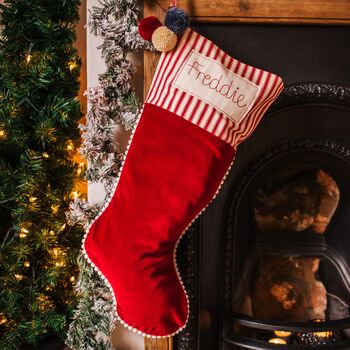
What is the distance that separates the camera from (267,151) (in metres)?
1.18

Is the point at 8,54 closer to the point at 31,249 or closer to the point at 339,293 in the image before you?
the point at 31,249

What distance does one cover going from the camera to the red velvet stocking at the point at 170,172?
971 millimetres

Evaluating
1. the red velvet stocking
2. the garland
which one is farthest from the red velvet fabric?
the garland

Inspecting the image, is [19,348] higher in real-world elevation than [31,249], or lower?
lower

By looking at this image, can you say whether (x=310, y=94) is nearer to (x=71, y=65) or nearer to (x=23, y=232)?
(x=71, y=65)

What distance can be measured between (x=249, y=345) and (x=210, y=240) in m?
0.33

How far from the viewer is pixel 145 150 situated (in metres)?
1.00

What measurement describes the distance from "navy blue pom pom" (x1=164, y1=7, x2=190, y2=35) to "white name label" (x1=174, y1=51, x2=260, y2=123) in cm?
8

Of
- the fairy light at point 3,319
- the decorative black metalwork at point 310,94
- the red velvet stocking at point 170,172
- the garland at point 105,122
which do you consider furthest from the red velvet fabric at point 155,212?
the fairy light at point 3,319

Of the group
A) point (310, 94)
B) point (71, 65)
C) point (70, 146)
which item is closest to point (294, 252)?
point (310, 94)

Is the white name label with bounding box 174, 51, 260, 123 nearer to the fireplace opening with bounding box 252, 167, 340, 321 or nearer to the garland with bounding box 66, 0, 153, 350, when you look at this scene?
the garland with bounding box 66, 0, 153, 350

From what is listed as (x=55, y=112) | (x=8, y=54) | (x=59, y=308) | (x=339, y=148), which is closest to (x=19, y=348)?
(x=59, y=308)

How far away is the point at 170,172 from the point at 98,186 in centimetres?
32

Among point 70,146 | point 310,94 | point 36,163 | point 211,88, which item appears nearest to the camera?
point 211,88
